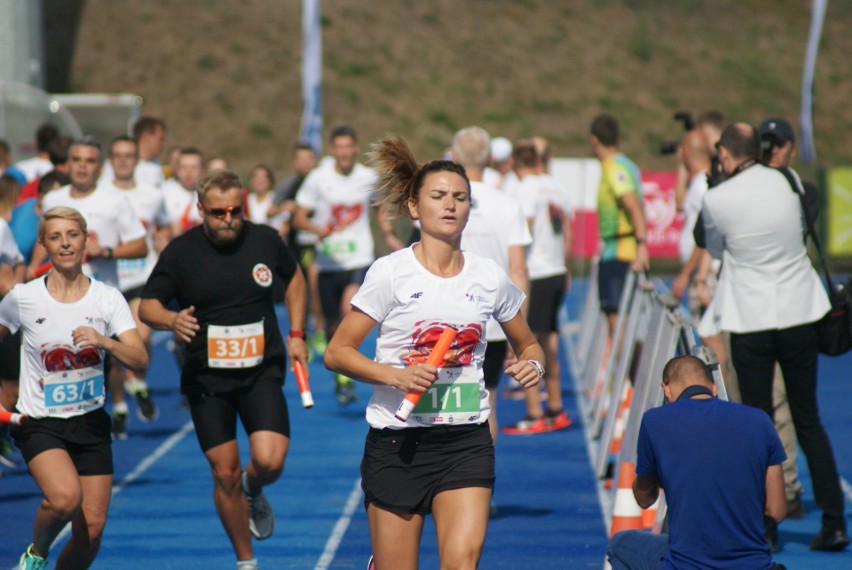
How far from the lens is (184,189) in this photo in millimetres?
14500

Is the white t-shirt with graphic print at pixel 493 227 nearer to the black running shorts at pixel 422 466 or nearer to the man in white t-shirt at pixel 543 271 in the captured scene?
the black running shorts at pixel 422 466

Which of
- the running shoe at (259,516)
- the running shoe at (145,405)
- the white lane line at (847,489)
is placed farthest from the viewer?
the running shoe at (145,405)

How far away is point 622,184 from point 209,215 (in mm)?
4848

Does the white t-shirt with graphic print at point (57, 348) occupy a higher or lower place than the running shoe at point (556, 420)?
higher

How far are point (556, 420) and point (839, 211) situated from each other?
1819cm

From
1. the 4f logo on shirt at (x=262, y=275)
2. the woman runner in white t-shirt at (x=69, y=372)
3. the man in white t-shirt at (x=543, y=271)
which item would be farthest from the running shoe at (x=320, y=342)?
the woman runner in white t-shirt at (x=69, y=372)

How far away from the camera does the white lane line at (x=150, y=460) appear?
9.05m

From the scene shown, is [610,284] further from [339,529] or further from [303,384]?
[303,384]

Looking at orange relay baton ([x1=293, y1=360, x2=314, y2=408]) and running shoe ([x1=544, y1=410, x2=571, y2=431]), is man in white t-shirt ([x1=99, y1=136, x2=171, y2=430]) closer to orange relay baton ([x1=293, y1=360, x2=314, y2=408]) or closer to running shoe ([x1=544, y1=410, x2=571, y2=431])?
running shoe ([x1=544, y1=410, x2=571, y2=431])

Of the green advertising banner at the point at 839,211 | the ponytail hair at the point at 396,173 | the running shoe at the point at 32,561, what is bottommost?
the green advertising banner at the point at 839,211

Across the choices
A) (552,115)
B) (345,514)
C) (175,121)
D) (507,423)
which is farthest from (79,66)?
(345,514)

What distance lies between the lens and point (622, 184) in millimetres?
10625

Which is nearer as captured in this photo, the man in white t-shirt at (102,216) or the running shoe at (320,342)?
the man in white t-shirt at (102,216)

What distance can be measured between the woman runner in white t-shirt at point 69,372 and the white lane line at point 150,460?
193cm
